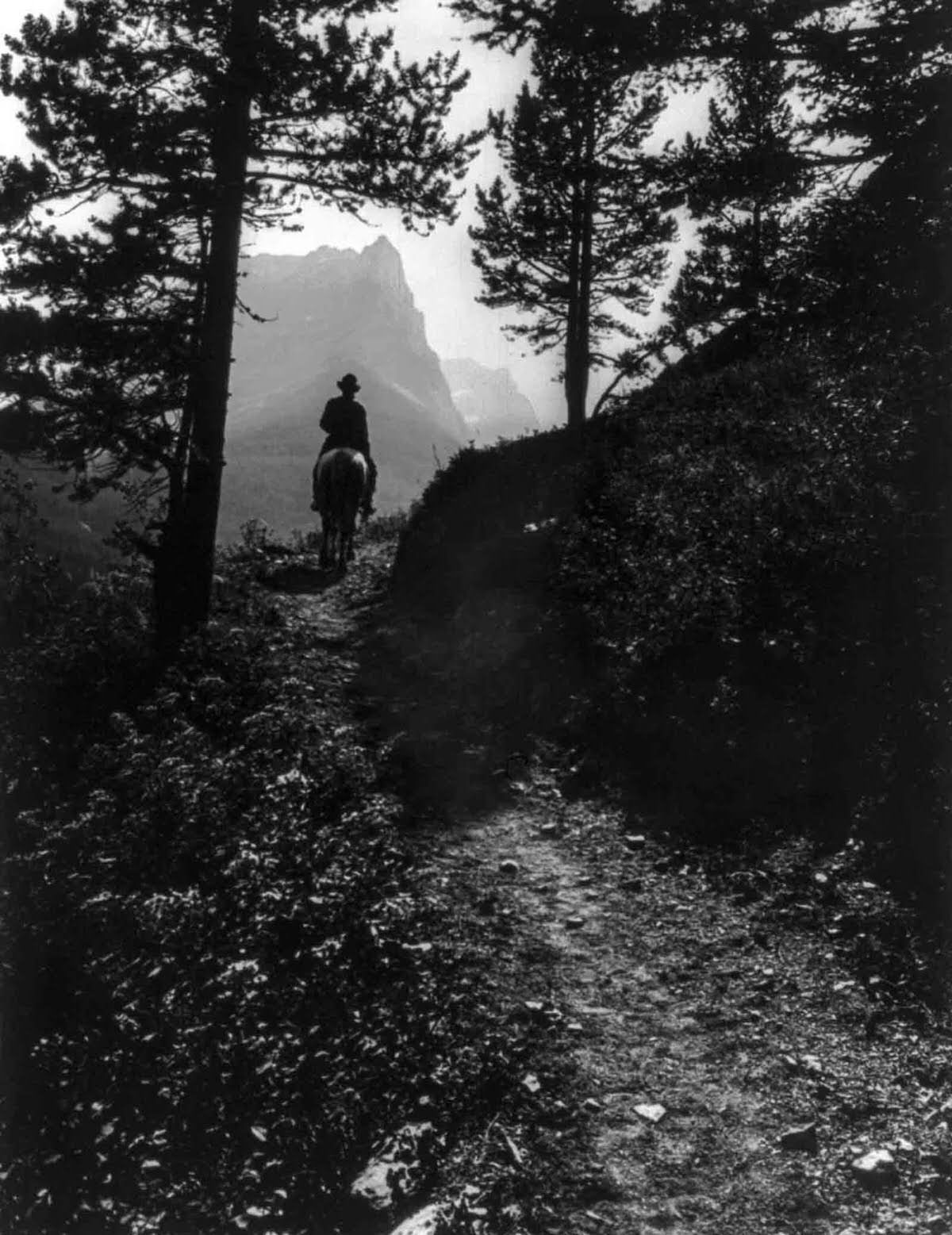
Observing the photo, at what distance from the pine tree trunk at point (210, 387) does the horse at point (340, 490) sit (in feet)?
16.3

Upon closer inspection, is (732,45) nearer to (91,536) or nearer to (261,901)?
(261,901)

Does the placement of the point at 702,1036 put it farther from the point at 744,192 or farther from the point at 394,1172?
the point at 744,192

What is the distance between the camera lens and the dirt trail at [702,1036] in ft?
13.1

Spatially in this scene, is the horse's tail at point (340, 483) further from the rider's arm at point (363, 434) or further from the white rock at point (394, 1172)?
the white rock at point (394, 1172)

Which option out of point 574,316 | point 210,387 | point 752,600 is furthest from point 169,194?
point 574,316

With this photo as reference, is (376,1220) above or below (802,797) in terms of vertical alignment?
below

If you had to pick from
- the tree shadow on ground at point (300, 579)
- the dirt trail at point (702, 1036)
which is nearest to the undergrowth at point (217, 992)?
the dirt trail at point (702, 1036)

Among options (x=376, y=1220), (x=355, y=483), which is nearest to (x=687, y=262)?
(x=355, y=483)

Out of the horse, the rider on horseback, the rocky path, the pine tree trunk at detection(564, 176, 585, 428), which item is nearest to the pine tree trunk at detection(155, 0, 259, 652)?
the horse

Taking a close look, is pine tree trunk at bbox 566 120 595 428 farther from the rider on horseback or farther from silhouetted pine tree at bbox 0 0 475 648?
silhouetted pine tree at bbox 0 0 475 648

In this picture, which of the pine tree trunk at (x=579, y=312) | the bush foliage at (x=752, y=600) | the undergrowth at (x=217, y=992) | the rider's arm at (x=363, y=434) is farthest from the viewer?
the pine tree trunk at (x=579, y=312)

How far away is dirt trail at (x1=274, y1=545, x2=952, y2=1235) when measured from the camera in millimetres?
3986

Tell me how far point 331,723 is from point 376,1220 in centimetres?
618

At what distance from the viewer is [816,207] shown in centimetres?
1259
